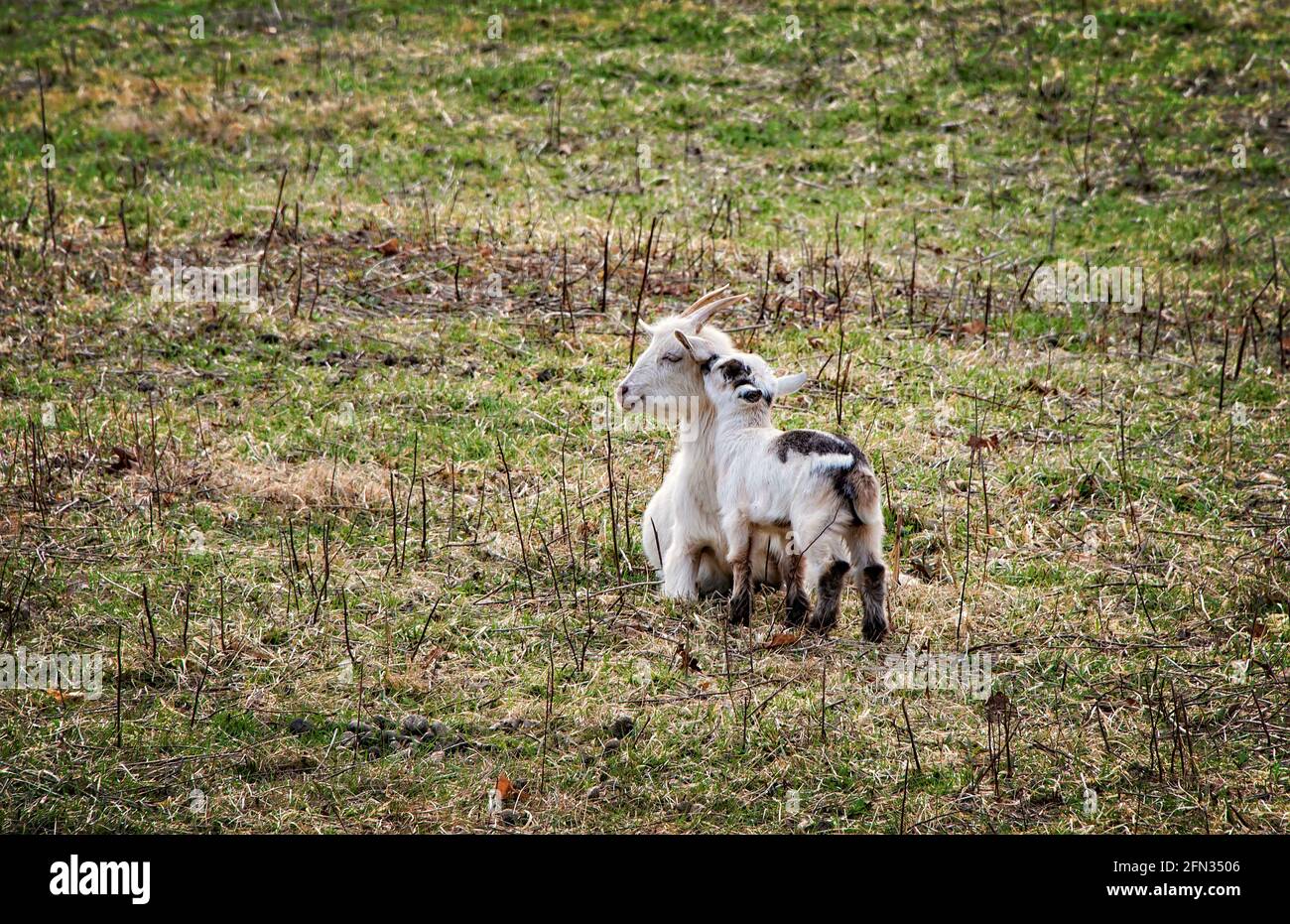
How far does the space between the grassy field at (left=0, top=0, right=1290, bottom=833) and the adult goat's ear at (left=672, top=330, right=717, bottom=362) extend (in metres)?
0.98

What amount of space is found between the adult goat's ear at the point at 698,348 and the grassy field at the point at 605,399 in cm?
98

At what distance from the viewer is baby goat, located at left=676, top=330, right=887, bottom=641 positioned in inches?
215

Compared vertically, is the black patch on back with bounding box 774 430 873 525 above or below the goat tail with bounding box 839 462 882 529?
above

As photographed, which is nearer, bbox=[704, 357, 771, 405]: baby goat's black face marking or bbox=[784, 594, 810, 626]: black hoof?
bbox=[784, 594, 810, 626]: black hoof

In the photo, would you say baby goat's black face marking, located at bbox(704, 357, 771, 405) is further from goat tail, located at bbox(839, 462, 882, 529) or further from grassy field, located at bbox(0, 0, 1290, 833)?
grassy field, located at bbox(0, 0, 1290, 833)

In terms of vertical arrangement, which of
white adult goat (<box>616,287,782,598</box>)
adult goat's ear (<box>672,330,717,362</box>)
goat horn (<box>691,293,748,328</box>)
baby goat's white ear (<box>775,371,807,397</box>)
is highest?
goat horn (<box>691,293,748,328</box>)

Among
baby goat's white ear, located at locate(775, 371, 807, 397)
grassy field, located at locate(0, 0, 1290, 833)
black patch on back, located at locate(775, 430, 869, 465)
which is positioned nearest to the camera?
grassy field, located at locate(0, 0, 1290, 833)

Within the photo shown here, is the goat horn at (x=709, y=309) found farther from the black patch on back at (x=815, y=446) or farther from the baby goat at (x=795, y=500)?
the black patch on back at (x=815, y=446)

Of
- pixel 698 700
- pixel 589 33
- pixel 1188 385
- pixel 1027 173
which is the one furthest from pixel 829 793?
pixel 589 33

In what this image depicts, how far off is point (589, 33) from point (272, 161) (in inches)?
181

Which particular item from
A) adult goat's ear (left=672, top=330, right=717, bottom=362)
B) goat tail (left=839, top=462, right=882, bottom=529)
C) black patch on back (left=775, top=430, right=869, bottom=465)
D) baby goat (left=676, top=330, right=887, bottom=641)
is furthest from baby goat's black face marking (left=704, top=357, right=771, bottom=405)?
goat tail (left=839, top=462, right=882, bottom=529)

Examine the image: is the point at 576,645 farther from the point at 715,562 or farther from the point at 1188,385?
the point at 1188,385

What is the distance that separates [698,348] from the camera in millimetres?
6238

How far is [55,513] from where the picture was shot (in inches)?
268
